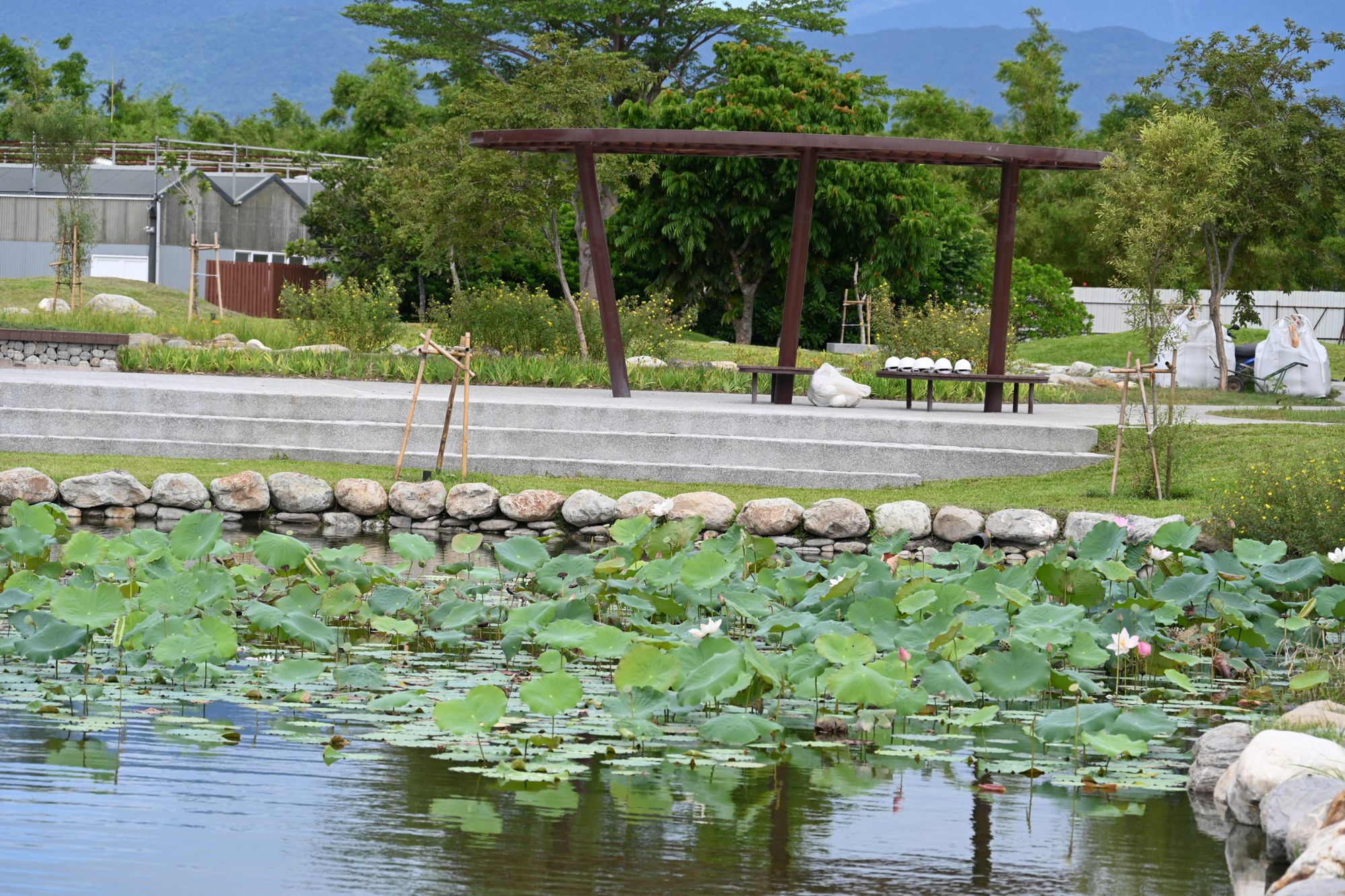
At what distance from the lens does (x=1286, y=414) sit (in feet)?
53.0

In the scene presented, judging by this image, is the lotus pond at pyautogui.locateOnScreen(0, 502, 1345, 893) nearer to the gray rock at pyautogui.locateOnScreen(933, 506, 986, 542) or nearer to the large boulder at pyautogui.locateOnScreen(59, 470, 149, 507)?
the gray rock at pyautogui.locateOnScreen(933, 506, 986, 542)

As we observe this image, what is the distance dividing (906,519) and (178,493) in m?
5.62

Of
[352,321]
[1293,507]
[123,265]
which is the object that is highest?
[123,265]

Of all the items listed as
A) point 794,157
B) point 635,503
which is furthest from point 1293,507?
point 794,157

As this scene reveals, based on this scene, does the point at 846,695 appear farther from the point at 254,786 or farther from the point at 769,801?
the point at 254,786

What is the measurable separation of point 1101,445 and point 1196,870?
9789 mm

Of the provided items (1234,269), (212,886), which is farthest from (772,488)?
(1234,269)

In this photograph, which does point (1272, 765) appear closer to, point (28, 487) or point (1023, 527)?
point (1023, 527)

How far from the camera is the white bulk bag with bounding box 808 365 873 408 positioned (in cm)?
1586

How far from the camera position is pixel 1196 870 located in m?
4.49

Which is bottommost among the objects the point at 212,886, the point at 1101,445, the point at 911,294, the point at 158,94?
the point at 212,886

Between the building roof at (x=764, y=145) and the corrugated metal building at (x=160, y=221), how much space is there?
2558 cm

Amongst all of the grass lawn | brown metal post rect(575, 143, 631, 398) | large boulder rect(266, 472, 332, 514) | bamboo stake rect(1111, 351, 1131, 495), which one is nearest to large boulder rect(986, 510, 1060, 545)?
the grass lawn

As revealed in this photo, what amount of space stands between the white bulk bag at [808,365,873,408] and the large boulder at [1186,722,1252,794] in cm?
1052
